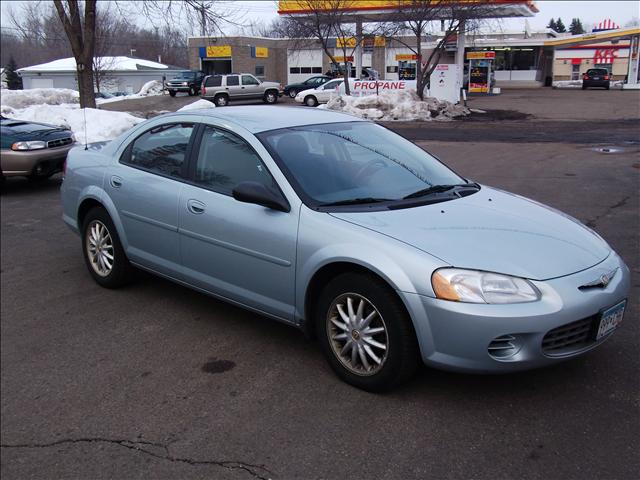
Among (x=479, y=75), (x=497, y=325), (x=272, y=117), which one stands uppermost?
(x=479, y=75)

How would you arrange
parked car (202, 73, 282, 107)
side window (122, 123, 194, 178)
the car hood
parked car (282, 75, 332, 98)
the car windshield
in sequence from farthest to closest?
1. parked car (282, 75, 332, 98)
2. parked car (202, 73, 282, 107)
3. side window (122, 123, 194, 178)
4. the car windshield
5. the car hood

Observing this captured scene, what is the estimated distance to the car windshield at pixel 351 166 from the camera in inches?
156

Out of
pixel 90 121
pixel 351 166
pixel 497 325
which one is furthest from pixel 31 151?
pixel 497 325

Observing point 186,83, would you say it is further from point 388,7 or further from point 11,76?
point 11,76

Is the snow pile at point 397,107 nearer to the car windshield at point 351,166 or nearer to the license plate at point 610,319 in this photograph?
the car windshield at point 351,166

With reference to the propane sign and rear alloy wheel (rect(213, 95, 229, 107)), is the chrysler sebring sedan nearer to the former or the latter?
the propane sign

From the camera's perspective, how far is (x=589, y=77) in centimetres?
4641

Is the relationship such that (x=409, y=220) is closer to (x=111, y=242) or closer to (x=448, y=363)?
(x=448, y=363)

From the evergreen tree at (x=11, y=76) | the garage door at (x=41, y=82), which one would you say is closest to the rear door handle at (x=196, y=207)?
the garage door at (x=41, y=82)

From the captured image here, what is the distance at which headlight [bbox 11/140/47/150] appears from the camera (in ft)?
32.1

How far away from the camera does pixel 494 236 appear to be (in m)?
3.48

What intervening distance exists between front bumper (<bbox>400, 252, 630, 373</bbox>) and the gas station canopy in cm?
2679

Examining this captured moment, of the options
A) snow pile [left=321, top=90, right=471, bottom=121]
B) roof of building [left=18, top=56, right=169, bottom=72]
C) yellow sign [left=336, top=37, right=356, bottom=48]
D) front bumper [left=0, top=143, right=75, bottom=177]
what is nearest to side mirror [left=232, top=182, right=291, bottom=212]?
front bumper [left=0, top=143, right=75, bottom=177]

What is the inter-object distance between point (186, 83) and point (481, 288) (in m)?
42.5
